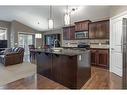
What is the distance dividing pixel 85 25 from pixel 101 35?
3.47 feet

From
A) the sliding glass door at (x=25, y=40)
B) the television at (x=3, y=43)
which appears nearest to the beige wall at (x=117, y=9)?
the sliding glass door at (x=25, y=40)

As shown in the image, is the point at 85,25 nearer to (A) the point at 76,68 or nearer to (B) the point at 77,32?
(B) the point at 77,32

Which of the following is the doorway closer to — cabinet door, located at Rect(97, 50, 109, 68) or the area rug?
the area rug

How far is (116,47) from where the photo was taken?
4.24 meters

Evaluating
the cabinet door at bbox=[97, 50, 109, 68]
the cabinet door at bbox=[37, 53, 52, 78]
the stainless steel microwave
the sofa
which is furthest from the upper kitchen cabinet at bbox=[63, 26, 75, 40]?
the cabinet door at bbox=[37, 53, 52, 78]

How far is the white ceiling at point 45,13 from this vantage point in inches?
208

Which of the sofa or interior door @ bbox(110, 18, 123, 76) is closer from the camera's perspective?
interior door @ bbox(110, 18, 123, 76)

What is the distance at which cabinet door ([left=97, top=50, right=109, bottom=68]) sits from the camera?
5101 mm

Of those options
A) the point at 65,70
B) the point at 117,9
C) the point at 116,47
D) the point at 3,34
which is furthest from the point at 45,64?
the point at 3,34

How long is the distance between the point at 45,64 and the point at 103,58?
2.71 meters

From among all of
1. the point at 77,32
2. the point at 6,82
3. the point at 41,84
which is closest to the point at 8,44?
the point at 77,32

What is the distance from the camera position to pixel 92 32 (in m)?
5.82

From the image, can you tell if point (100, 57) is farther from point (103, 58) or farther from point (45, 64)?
point (45, 64)

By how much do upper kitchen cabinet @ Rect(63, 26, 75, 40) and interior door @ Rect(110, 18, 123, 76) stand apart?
2665 mm
